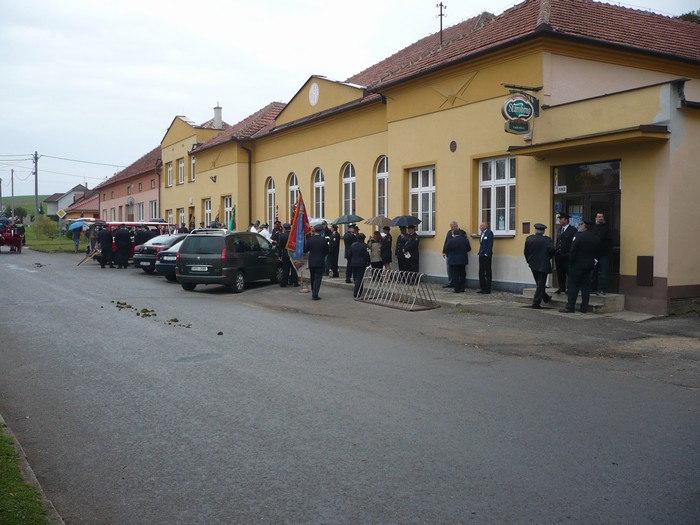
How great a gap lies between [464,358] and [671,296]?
6.73 meters

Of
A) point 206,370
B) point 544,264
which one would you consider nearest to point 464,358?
point 206,370

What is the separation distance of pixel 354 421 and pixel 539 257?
31.0ft

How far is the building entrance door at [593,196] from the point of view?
15.3 meters

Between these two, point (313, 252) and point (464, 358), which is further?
point (313, 252)

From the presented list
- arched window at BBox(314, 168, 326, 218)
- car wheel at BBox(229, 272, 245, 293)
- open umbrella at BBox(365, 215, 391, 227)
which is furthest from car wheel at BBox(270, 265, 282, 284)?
arched window at BBox(314, 168, 326, 218)

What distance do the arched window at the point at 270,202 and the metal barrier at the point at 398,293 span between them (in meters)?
14.1

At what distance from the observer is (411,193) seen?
21656 millimetres

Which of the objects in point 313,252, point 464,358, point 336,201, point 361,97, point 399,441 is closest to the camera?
point 399,441

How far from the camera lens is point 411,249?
19719 mm

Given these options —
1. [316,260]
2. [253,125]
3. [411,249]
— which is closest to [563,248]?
[411,249]

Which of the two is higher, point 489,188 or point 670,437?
point 489,188

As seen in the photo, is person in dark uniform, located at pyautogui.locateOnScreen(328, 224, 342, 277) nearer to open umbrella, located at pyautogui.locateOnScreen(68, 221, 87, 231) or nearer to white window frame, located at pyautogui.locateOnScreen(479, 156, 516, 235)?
white window frame, located at pyautogui.locateOnScreen(479, 156, 516, 235)

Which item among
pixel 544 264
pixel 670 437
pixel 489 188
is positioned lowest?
pixel 670 437

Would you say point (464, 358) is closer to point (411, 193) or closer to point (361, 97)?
point (411, 193)
